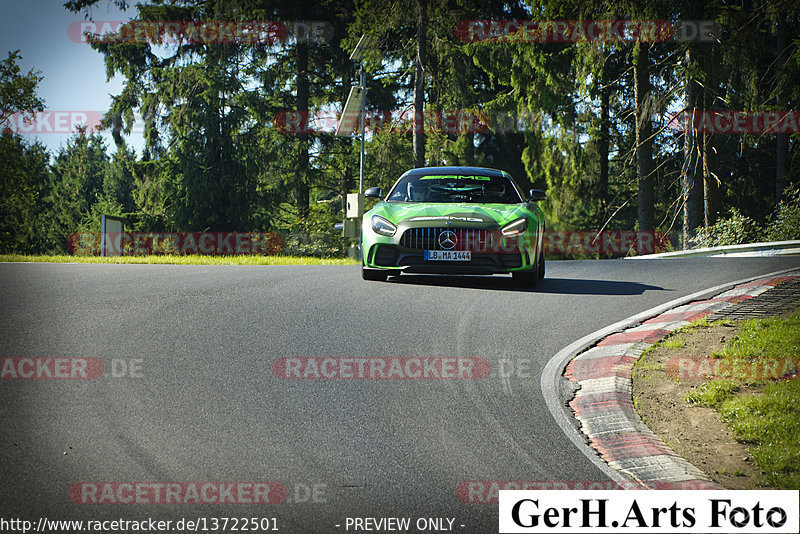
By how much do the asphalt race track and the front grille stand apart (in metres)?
0.67

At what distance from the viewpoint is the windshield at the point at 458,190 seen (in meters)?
13.0

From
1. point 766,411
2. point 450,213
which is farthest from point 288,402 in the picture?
point 450,213

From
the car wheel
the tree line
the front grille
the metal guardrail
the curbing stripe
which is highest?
the tree line

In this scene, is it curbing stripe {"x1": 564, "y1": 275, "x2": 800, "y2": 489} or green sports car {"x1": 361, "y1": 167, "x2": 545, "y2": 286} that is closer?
curbing stripe {"x1": 564, "y1": 275, "x2": 800, "y2": 489}

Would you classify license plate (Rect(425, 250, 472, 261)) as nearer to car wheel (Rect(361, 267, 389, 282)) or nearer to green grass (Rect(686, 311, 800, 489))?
car wheel (Rect(361, 267, 389, 282))

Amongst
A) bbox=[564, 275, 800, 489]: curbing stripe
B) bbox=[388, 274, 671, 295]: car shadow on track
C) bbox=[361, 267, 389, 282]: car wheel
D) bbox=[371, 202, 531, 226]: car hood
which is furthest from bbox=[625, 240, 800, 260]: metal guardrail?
bbox=[361, 267, 389, 282]: car wheel

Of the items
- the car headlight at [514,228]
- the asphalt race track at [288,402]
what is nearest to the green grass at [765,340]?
the asphalt race track at [288,402]

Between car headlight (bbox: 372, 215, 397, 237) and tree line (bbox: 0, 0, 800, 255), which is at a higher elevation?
tree line (bbox: 0, 0, 800, 255)

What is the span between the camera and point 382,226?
1199 cm

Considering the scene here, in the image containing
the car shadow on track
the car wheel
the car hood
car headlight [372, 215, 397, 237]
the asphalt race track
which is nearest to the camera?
the asphalt race track

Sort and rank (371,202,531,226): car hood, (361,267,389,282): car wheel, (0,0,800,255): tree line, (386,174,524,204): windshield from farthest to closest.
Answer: (0,0,800,255): tree line, (386,174,524,204): windshield, (361,267,389,282): car wheel, (371,202,531,226): car hood

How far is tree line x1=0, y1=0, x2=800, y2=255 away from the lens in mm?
31969

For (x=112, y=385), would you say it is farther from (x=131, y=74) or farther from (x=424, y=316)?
(x=131, y=74)

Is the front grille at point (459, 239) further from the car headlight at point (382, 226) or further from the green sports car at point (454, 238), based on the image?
the car headlight at point (382, 226)
